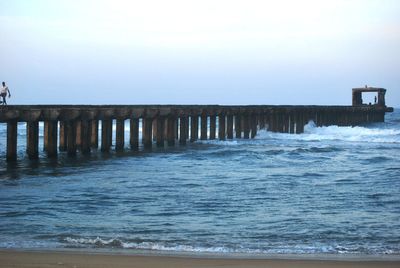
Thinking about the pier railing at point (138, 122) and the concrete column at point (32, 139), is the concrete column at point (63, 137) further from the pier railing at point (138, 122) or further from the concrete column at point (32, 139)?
the concrete column at point (32, 139)

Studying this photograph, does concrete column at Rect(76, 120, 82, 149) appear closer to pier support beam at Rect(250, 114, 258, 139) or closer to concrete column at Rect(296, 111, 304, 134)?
pier support beam at Rect(250, 114, 258, 139)

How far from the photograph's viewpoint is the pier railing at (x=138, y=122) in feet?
61.4

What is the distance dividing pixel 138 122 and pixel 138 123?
1.4 inches

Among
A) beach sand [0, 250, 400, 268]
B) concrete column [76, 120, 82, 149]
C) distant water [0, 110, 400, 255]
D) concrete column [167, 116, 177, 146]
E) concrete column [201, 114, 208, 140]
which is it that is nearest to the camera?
beach sand [0, 250, 400, 268]

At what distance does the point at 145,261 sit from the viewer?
6008 millimetres

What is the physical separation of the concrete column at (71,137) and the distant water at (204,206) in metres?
1.74

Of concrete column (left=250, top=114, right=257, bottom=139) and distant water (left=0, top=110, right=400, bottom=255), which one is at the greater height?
concrete column (left=250, top=114, right=257, bottom=139)

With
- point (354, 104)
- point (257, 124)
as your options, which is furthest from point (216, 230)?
point (354, 104)

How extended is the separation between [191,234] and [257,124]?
2840 cm

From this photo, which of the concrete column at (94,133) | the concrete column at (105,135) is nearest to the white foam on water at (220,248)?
the concrete column at (105,135)

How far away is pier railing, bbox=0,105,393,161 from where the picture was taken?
18703 mm

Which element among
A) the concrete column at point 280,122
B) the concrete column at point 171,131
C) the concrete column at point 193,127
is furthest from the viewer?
the concrete column at point 280,122

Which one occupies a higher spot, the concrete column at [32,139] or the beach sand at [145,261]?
the concrete column at [32,139]

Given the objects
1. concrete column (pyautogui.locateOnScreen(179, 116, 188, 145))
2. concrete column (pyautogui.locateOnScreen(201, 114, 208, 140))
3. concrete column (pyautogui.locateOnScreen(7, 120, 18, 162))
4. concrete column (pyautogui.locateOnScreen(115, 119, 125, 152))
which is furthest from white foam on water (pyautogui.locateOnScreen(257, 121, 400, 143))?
concrete column (pyautogui.locateOnScreen(7, 120, 18, 162))
